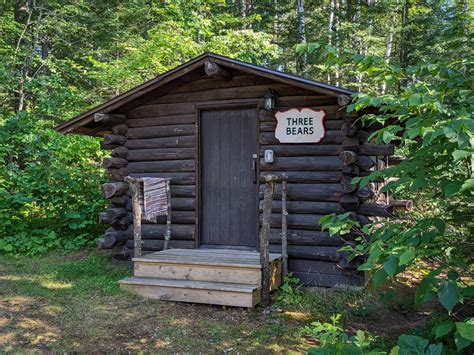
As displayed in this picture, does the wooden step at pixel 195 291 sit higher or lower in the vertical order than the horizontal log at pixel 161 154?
lower

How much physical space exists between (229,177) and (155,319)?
276cm

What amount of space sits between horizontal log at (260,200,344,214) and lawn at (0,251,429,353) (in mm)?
1153

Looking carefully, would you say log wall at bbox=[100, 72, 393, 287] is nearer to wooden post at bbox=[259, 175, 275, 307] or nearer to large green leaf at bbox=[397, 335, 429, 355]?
wooden post at bbox=[259, 175, 275, 307]

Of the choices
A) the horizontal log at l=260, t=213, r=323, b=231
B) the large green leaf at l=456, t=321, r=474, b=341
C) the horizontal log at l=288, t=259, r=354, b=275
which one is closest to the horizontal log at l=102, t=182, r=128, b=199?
the horizontal log at l=260, t=213, r=323, b=231

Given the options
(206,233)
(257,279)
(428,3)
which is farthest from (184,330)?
(428,3)

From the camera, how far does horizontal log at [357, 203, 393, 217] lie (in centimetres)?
575

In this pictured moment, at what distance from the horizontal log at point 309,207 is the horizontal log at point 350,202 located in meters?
0.11

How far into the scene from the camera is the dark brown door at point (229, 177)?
6.90m

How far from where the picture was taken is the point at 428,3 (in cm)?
1576

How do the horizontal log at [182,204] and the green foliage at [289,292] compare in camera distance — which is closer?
the green foliage at [289,292]

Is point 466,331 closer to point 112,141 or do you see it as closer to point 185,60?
point 112,141

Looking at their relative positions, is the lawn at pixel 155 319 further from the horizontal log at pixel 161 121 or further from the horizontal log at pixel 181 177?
the horizontal log at pixel 161 121

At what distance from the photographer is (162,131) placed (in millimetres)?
7355

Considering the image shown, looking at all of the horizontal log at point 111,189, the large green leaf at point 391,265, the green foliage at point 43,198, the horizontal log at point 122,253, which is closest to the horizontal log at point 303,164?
the horizontal log at point 111,189
